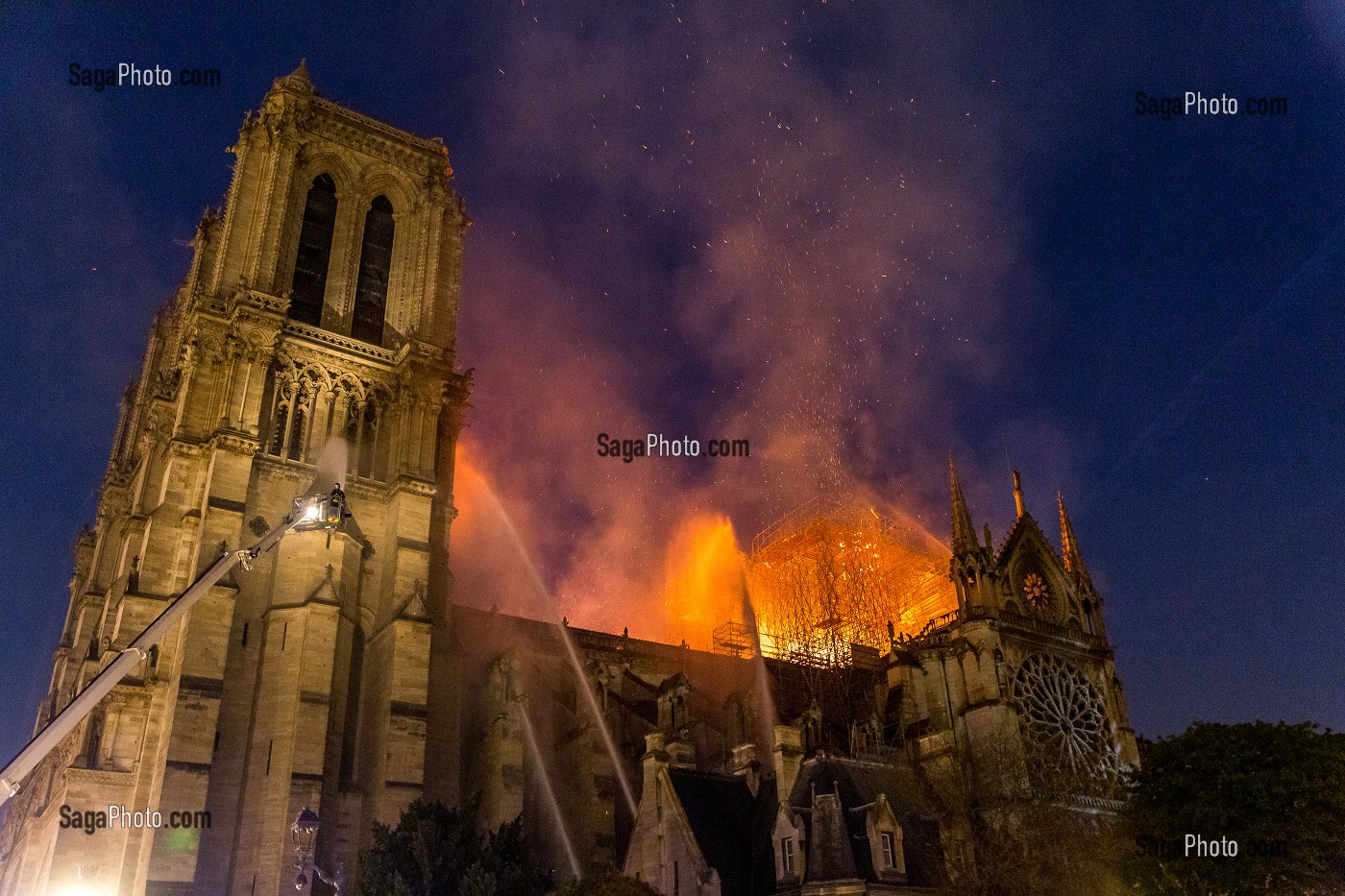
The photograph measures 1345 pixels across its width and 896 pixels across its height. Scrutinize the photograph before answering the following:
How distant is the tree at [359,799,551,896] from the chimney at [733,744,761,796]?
846 centimetres

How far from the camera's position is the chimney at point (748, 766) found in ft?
112

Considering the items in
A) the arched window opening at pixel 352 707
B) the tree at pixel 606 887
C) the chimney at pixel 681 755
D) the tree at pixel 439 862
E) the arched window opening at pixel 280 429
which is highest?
the arched window opening at pixel 280 429

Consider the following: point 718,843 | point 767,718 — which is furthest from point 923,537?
point 718,843

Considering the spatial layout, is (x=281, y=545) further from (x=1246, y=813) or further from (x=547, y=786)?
(x=1246, y=813)

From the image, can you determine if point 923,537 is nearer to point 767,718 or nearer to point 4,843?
point 767,718

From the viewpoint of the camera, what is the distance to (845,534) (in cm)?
5953

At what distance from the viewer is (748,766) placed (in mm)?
34562

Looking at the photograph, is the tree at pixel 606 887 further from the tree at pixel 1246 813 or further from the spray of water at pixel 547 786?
the tree at pixel 1246 813

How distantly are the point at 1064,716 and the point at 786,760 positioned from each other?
65.1 feet

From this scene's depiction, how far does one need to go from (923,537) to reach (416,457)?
3415 cm

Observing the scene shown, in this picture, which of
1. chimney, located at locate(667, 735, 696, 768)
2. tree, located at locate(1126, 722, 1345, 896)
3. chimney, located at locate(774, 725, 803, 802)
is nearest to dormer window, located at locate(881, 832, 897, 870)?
chimney, located at locate(774, 725, 803, 802)

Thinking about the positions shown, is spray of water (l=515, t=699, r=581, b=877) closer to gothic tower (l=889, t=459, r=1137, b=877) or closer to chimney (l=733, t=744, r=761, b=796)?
chimney (l=733, t=744, r=761, b=796)

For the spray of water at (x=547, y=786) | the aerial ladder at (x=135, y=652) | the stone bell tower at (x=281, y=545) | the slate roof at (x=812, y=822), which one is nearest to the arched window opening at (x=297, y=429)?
the stone bell tower at (x=281, y=545)

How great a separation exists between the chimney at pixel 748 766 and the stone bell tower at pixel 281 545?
32.3 feet
